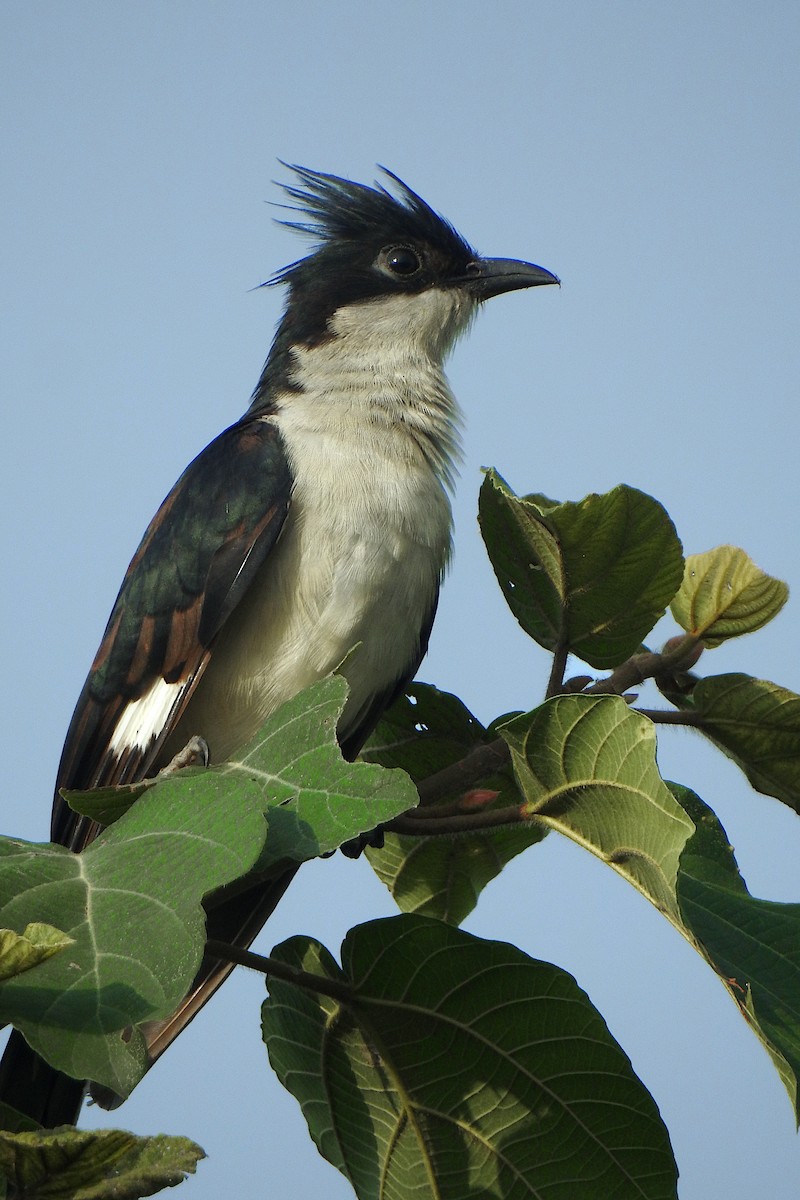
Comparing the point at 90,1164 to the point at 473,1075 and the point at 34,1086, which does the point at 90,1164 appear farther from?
the point at 34,1086

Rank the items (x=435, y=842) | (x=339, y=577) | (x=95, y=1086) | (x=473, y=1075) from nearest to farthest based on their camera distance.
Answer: (x=473, y=1075), (x=95, y=1086), (x=435, y=842), (x=339, y=577)

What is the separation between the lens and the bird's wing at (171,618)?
3145 millimetres

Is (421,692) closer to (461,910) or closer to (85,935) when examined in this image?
(461,910)

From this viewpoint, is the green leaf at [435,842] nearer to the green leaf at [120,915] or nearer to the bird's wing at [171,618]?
the bird's wing at [171,618]

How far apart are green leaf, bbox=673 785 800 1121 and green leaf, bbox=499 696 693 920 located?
0.13m

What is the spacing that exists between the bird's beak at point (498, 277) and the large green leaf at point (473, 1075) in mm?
2901

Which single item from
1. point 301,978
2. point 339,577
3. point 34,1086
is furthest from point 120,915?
point 339,577

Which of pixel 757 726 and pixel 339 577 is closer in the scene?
pixel 757 726

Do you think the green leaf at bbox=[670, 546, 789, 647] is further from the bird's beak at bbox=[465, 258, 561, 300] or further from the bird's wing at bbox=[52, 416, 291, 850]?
the bird's beak at bbox=[465, 258, 561, 300]

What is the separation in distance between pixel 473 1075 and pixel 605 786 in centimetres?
63

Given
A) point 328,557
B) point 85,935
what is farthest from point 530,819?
point 328,557

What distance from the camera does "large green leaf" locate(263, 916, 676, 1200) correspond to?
2062 millimetres

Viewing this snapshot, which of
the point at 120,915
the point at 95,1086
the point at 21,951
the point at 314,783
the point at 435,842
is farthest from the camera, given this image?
the point at 435,842

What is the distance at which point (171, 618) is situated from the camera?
3217mm
